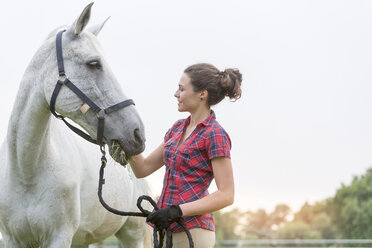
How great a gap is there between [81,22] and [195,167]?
1116mm

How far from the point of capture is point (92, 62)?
3115 mm

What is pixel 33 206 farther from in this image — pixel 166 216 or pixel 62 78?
pixel 166 216

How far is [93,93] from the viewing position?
10.2ft

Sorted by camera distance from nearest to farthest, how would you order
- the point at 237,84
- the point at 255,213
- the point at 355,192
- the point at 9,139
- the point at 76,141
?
the point at 237,84, the point at 9,139, the point at 76,141, the point at 355,192, the point at 255,213

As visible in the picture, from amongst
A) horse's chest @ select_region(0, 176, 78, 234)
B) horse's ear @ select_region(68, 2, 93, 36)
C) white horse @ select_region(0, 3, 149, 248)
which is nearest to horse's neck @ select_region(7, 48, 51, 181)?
white horse @ select_region(0, 3, 149, 248)

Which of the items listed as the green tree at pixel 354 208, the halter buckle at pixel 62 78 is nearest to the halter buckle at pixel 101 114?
the halter buckle at pixel 62 78

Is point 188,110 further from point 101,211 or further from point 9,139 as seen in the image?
point 101,211

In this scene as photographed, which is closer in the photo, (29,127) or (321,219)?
(29,127)

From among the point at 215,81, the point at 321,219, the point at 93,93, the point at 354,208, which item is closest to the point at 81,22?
the point at 93,93

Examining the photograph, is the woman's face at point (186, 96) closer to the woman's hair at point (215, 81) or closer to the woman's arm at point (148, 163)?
the woman's hair at point (215, 81)

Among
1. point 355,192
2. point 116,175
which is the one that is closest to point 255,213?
point 355,192

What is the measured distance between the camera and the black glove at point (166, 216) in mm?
2768

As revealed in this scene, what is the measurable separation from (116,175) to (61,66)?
75.2 inches

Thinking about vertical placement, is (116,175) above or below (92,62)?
below
